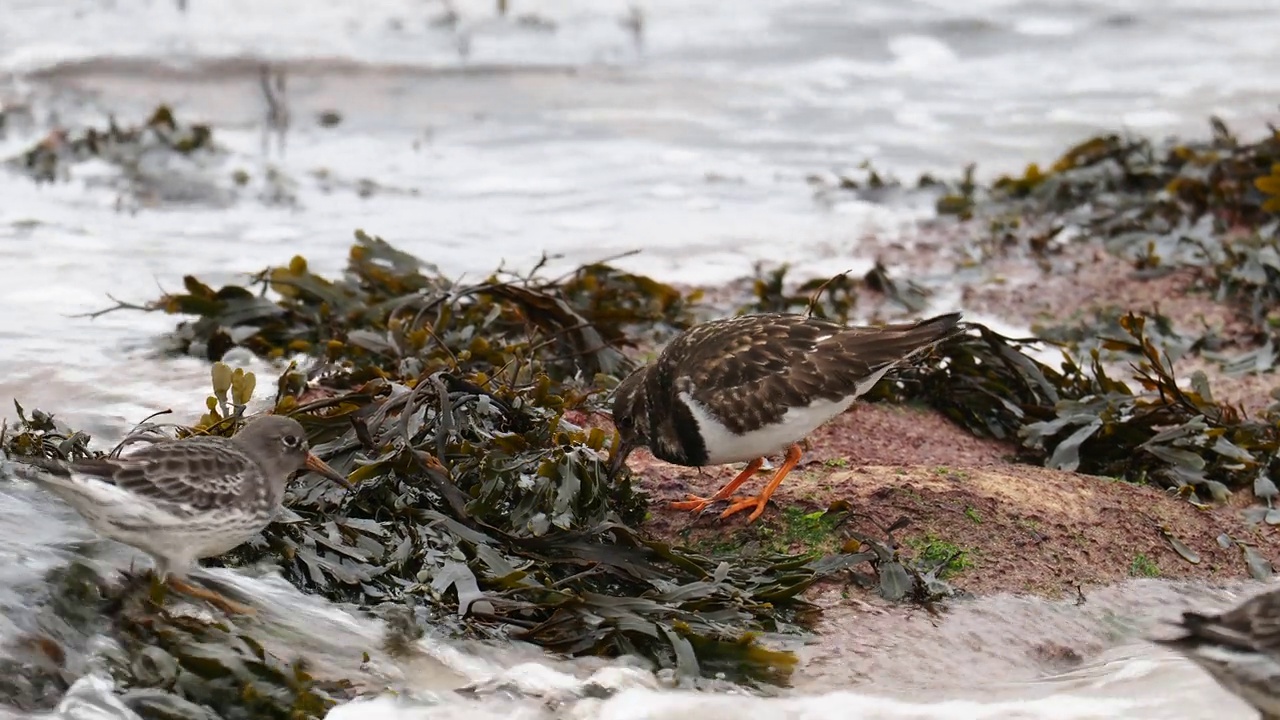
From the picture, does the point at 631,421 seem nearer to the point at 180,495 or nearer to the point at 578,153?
the point at 180,495

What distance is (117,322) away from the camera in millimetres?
6332

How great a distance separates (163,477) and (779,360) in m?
1.90

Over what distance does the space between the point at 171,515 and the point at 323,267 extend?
4025 millimetres

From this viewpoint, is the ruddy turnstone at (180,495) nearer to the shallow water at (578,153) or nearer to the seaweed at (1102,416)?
the shallow water at (578,153)

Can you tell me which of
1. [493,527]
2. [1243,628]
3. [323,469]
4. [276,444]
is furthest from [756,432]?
[1243,628]

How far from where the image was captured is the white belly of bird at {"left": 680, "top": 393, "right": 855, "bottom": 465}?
450cm

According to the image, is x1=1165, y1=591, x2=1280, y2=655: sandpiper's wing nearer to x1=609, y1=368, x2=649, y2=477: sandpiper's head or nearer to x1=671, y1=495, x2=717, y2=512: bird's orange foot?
x1=671, y1=495, x2=717, y2=512: bird's orange foot


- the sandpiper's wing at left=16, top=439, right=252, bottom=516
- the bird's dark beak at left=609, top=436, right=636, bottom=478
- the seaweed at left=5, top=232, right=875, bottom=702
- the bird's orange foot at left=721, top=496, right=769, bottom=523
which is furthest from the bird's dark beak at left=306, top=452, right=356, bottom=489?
the bird's orange foot at left=721, top=496, right=769, bottom=523

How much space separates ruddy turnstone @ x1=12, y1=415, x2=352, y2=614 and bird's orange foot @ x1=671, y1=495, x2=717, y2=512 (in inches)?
49.3

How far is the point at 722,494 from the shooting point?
464 centimetres

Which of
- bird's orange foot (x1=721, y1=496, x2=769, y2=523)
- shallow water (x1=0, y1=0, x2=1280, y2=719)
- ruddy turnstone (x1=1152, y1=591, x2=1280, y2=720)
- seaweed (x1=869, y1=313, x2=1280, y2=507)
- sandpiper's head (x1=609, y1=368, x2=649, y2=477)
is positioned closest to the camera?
ruddy turnstone (x1=1152, y1=591, x2=1280, y2=720)

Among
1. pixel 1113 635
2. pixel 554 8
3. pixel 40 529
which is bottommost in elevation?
pixel 1113 635

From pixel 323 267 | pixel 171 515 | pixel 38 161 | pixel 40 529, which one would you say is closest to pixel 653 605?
pixel 171 515

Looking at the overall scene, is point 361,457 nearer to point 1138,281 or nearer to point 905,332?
point 905,332
